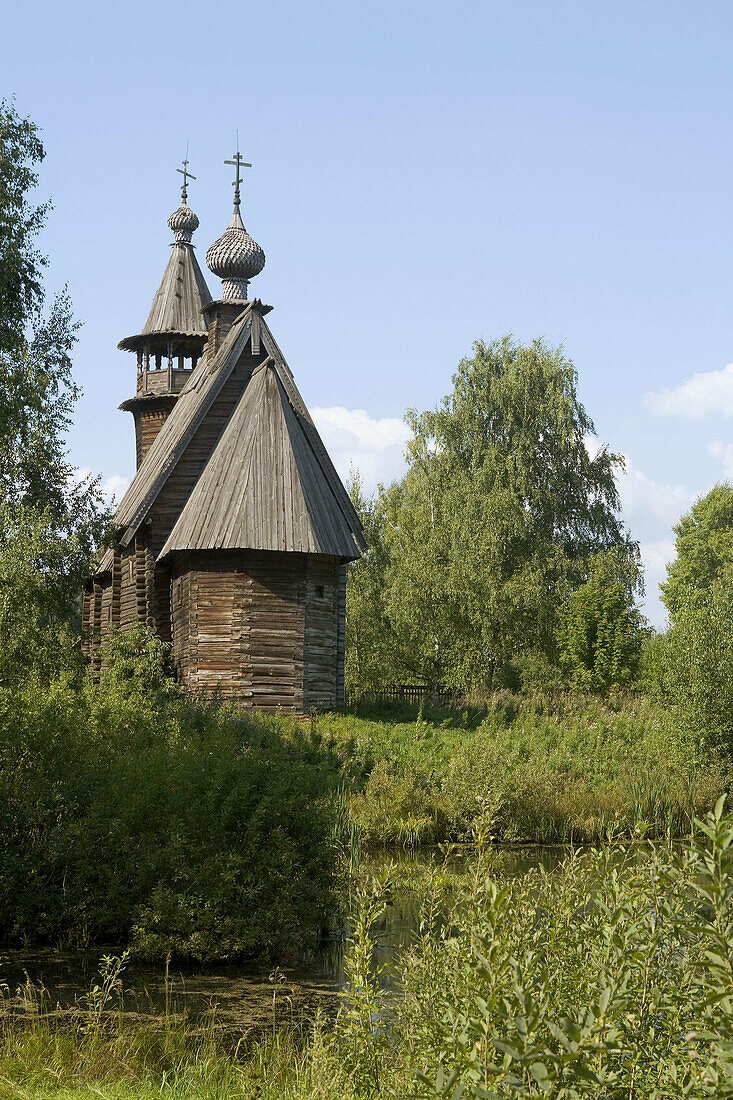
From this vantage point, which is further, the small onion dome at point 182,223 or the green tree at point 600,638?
the small onion dome at point 182,223

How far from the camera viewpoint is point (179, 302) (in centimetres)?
3569

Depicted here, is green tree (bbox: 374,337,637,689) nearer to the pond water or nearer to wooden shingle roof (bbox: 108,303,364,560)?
wooden shingle roof (bbox: 108,303,364,560)

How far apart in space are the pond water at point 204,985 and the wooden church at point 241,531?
12.7 meters

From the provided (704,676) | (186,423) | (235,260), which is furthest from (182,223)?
(704,676)

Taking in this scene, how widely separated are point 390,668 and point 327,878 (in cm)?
2848

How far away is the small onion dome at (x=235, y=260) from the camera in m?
29.5

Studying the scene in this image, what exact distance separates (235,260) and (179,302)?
6.69 metres

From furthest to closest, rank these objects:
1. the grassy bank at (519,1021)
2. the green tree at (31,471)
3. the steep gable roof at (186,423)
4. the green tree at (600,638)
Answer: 1. the green tree at (600,638)
2. the steep gable roof at (186,423)
3. the green tree at (31,471)
4. the grassy bank at (519,1021)

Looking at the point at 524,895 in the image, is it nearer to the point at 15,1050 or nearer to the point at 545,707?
the point at 15,1050

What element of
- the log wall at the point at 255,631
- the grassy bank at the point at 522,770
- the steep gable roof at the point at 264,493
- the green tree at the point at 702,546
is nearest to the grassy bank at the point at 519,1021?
the grassy bank at the point at 522,770

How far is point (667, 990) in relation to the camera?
16.4ft

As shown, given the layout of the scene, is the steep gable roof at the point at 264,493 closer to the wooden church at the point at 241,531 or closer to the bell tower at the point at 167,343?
the wooden church at the point at 241,531

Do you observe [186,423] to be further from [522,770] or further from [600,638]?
[600,638]

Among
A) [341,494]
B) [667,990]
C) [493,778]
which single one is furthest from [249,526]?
[667,990]
